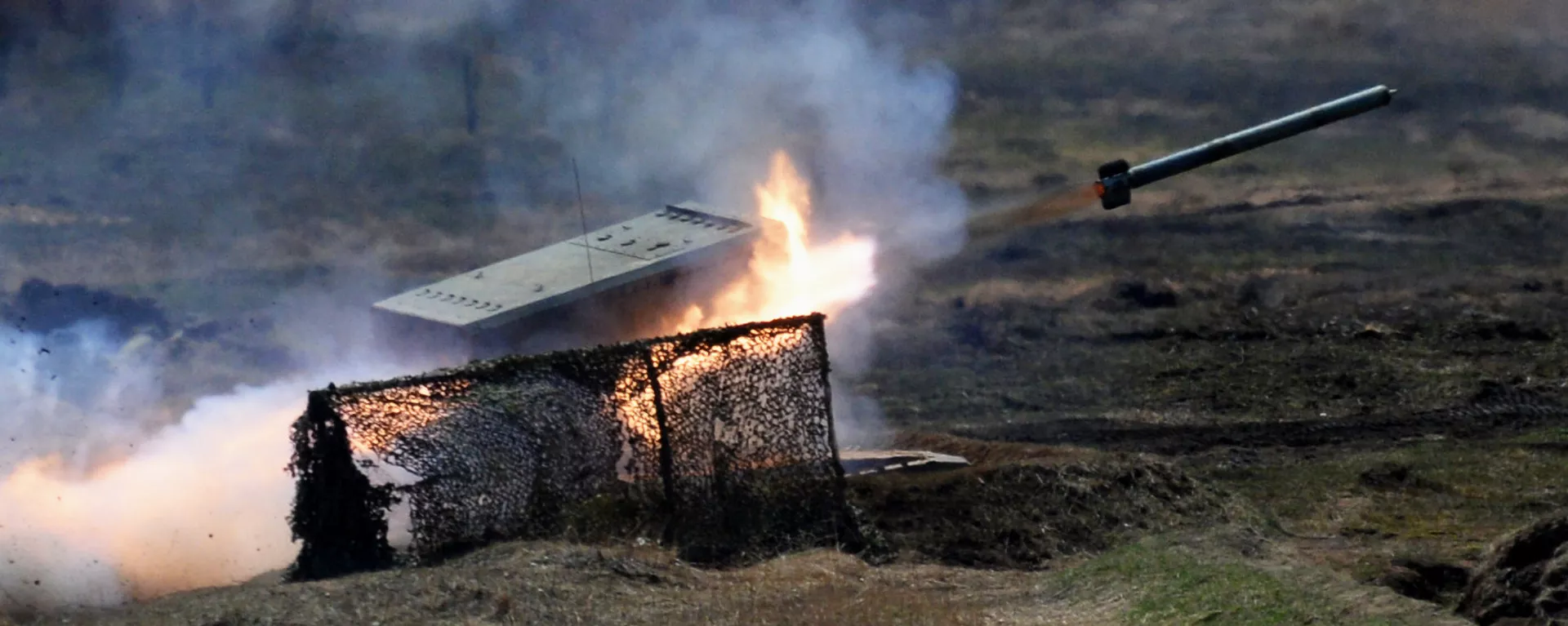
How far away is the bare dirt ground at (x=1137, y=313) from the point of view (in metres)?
11.4

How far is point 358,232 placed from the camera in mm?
27938

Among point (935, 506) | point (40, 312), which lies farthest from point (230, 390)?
point (935, 506)

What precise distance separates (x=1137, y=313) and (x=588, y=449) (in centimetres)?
1138

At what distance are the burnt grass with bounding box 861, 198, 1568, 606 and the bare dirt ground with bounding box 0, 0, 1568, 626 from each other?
6 cm

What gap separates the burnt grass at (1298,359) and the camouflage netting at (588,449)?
361cm

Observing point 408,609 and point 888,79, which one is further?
point 888,79

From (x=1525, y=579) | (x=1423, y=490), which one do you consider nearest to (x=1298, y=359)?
(x=1423, y=490)

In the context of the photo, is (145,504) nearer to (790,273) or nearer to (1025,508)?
(1025,508)

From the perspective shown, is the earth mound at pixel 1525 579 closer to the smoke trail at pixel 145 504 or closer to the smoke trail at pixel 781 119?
the smoke trail at pixel 145 504

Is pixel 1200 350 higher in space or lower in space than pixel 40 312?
lower

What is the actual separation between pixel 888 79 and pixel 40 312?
10.6m

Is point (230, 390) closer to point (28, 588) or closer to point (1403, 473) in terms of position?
point (28, 588)

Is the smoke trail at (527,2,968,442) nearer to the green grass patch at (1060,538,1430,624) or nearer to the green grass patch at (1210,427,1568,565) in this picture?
the green grass patch at (1210,427,1568,565)

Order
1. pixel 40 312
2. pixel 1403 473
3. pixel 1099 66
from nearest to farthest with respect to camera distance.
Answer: pixel 1403 473
pixel 40 312
pixel 1099 66
